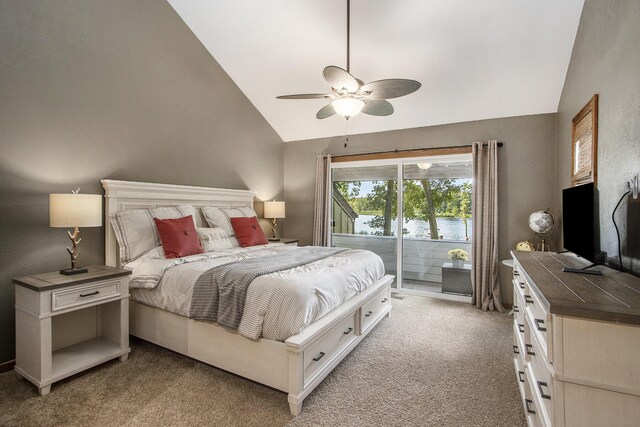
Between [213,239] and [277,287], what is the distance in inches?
65.1

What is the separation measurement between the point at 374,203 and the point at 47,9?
412 cm

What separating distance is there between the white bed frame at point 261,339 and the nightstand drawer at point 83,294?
1.20 ft

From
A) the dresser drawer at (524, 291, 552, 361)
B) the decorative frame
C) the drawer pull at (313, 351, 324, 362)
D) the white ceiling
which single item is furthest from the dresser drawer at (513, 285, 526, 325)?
the white ceiling

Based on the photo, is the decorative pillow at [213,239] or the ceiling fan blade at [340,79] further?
the decorative pillow at [213,239]

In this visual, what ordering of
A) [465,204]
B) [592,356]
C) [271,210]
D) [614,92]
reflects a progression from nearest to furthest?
[592,356] < [614,92] < [465,204] < [271,210]

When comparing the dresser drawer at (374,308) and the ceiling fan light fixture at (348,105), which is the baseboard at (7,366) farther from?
the ceiling fan light fixture at (348,105)

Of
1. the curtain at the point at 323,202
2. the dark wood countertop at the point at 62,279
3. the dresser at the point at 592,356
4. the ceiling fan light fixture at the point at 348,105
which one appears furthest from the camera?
the curtain at the point at 323,202

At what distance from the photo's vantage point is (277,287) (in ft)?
6.73

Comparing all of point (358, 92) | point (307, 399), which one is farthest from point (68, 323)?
point (358, 92)

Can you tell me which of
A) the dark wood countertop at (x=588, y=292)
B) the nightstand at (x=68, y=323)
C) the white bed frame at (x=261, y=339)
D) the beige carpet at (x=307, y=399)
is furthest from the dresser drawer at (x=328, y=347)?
the nightstand at (x=68, y=323)

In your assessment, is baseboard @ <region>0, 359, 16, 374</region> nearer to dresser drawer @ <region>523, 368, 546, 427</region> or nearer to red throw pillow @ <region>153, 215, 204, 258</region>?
red throw pillow @ <region>153, 215, 204, 258</region>

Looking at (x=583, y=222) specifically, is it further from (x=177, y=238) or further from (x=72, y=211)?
(x=72, y=211)

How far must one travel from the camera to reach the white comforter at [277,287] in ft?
6.58

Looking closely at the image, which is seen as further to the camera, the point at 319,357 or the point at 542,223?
the point at 542,223
